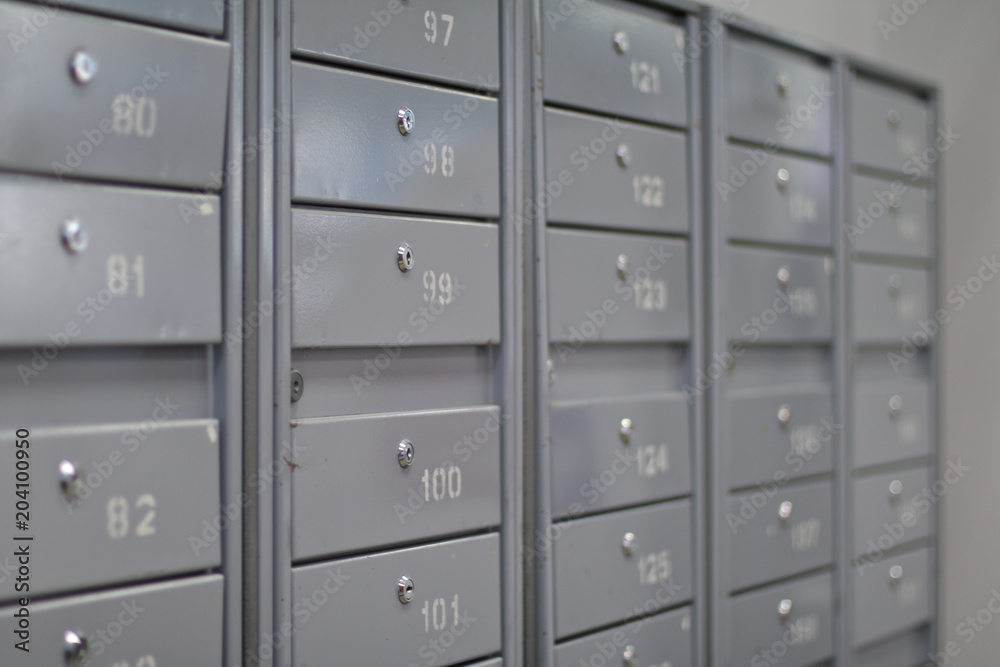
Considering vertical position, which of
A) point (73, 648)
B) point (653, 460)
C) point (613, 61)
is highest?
point (613, 61)

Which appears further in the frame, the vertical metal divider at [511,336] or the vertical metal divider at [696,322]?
the vertical metal divider at [696,322]

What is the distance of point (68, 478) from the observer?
1.18m

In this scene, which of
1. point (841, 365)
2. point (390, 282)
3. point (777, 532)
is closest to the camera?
point (390, 282)

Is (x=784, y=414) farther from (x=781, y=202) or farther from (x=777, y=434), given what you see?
(x=781, y=202)

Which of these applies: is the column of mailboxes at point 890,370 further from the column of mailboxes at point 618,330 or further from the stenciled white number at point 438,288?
the stenciled white number at point 438,288

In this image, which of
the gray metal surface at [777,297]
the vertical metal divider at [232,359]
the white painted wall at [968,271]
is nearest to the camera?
the vertical metal divider at [232,359]

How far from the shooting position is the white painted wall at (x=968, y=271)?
2.92 meters

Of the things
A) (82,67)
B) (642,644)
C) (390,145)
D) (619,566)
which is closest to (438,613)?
(619,566)

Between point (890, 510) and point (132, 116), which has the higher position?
point (132, 116)

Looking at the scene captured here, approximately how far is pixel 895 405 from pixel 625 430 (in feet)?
3.96

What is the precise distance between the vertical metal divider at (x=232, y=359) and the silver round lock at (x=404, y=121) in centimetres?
30

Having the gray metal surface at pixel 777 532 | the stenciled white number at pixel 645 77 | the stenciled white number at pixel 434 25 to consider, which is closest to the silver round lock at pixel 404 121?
the stenciled white number at pixel 434 25

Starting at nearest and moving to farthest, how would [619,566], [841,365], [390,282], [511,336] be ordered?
[390,282], [511,336], [619,566], [841,365]

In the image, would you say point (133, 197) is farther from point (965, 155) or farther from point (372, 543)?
point (965, 155)
